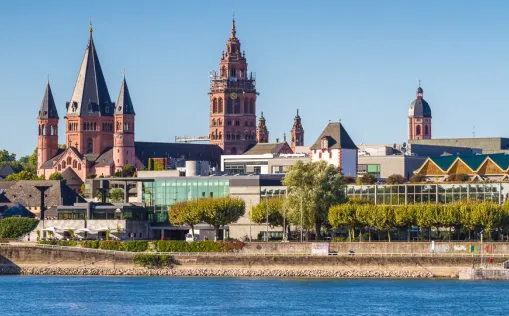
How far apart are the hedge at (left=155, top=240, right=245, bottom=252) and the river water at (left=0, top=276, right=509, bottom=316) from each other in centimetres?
576

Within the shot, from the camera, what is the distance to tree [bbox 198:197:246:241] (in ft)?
411

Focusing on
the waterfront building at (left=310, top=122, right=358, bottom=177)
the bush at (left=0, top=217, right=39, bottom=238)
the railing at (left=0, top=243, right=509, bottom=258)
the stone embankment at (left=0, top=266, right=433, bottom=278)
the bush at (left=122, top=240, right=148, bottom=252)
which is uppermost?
the waterfront building at (left=310, top=122, right=358, bottom=177)

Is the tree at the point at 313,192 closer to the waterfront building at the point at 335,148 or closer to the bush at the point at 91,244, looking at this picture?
the bush at the point at 91,244

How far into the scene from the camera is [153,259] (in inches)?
4483

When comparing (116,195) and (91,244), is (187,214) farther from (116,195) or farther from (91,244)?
(116,195)

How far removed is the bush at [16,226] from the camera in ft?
430

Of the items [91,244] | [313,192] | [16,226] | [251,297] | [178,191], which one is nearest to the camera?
[251,297]

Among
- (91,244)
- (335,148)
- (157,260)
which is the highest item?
(335,148)

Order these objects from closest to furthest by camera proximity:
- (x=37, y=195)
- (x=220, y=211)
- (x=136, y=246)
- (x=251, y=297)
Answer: (x=251, y=297) → (x=136, y=246) → (x=220, y=211) → (x=37, y=195)

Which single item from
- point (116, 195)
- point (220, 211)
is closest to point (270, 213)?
point (220, 211)

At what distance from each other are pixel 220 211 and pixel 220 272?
14.5m

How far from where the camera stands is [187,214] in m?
126

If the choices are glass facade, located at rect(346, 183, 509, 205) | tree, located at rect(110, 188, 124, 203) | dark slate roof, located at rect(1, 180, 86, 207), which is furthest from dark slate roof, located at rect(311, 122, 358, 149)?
glass facade, located at rect(346, 183, 509, 205)

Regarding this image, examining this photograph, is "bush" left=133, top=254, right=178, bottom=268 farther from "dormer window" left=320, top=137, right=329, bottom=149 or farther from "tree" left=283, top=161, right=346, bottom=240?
"dormer window" left=320, top=137, right=329, bottom=149
